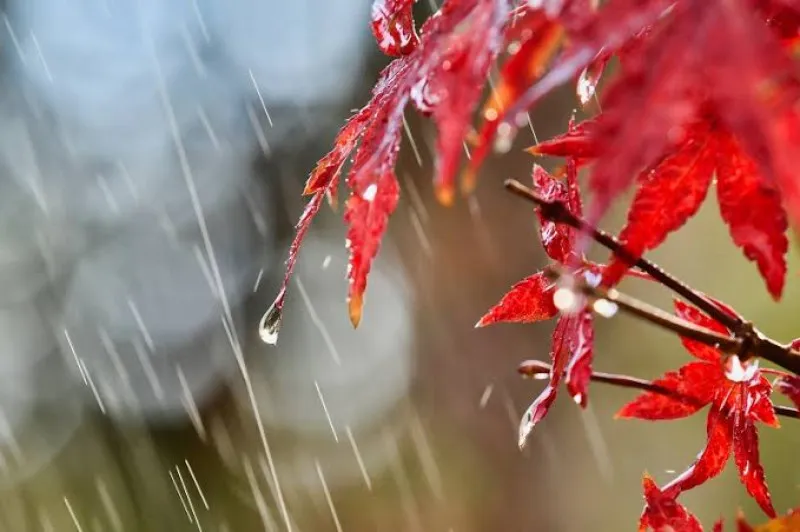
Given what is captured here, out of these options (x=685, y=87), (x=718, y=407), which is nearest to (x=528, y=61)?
(x=685, y=87)

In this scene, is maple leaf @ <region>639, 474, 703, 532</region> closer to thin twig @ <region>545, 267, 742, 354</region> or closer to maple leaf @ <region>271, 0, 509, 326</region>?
thin twig @ <region>545, 267, 742, 354</region>

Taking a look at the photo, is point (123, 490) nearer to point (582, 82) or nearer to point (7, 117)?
point (7, 117)

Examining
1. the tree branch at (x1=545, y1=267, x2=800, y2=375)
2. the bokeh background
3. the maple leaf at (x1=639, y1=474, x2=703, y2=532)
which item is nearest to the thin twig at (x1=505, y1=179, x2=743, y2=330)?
the tree branch at (x1=545, y1=267, x2=800, y2=375)

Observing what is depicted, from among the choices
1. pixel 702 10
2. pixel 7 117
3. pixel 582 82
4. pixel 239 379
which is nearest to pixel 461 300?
pixel 239 379

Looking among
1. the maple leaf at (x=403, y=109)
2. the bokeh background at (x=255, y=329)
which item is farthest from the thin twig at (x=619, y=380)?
the bokeh background at (x=255, y=329)

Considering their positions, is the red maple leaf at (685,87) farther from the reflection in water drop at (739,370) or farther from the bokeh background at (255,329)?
the bokeh background at (255,329)
